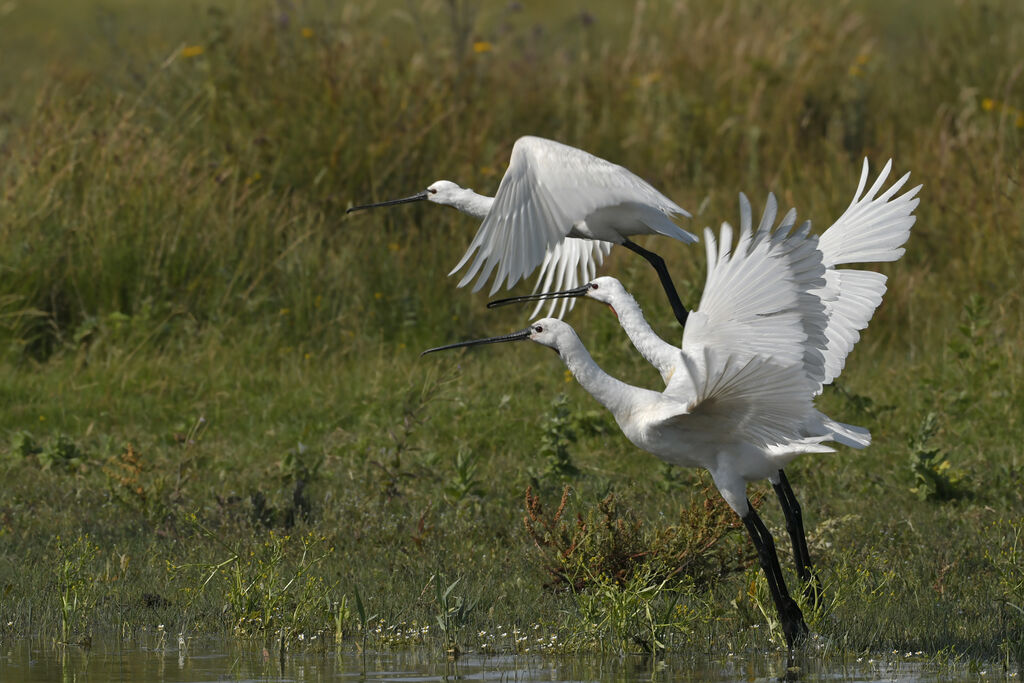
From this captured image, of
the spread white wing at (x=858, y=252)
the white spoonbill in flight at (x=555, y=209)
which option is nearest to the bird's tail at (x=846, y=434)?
the spread white wing at (x=858, y=252)

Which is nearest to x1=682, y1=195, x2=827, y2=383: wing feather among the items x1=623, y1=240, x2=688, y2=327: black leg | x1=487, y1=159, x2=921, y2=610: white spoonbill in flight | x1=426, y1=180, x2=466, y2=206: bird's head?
x1=487, y1=159, x2=921, y2=610: white spoonbill in flight

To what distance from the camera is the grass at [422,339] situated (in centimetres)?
606

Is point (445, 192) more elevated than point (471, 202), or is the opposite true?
point (445, 192)

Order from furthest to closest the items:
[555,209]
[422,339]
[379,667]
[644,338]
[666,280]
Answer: [422,339], [666,280], [555,209], [644,338], [379,667]

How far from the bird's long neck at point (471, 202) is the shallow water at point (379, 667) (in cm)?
264

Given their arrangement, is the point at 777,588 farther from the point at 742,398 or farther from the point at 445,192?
the point at 445,192

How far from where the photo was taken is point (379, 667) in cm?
531

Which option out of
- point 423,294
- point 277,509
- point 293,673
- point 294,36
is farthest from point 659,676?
point 294,36

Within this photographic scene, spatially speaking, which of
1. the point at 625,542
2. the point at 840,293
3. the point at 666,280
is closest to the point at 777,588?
the point at 625,542

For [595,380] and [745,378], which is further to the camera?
[595,380]

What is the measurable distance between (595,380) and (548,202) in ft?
4.19

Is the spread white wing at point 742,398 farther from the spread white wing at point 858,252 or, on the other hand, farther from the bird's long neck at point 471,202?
the bird's long neck at point 471,202

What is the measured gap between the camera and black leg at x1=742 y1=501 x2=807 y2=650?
219 inches

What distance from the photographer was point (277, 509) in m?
7.59
